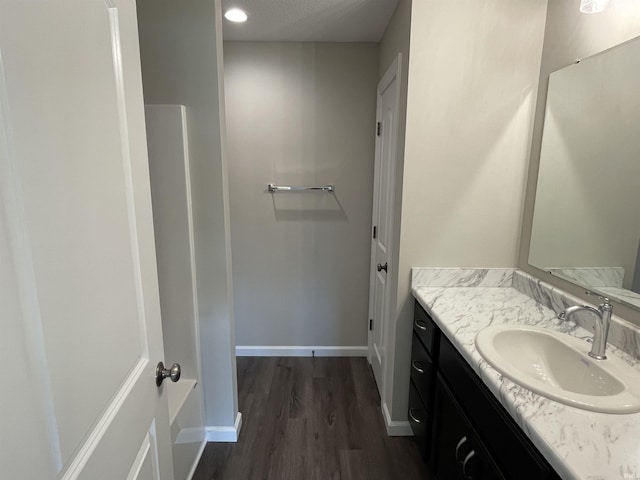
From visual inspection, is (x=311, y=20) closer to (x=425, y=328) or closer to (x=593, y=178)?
(x=593, y=178)

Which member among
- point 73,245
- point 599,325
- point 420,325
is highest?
point 73,245

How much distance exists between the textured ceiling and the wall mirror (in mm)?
1066

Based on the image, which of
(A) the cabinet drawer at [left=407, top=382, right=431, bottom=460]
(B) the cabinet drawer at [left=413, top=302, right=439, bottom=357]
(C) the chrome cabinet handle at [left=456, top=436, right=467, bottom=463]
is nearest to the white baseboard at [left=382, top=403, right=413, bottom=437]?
(A) the cabinet drawer at [left=407, top=382, right=431, bottom=460]

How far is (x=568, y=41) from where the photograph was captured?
1423 millimetres

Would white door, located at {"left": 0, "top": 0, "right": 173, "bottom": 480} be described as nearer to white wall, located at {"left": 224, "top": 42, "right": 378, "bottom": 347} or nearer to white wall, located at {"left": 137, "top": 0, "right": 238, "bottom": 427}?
white wall, located at {"left": 137, "top": 0, "right": 238, "bottom": 427}

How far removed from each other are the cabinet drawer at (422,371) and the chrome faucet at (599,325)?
627 mm

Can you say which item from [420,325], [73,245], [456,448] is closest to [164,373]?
[73,245]

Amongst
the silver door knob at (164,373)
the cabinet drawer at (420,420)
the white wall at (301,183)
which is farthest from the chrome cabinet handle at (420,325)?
the silver door knob at (164,373)

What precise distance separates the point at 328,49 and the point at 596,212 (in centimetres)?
193

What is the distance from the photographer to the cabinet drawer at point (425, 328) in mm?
1511

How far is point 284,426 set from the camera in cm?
203

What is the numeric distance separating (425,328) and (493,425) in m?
0.62

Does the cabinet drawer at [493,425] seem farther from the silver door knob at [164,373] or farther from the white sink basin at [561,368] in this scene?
the silver door knob at [164,373]

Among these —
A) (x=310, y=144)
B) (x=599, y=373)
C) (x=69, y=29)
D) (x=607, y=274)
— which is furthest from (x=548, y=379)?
(x=310, y=144)
